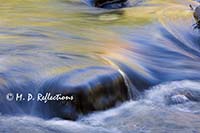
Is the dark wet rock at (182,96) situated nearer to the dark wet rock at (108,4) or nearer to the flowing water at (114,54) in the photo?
the flowing water at (114,54)

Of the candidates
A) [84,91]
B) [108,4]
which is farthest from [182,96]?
[108,4]

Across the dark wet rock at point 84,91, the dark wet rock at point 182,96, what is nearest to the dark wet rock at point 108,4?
the dark wet rock at point 182,96

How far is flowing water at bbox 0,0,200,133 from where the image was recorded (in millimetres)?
5234

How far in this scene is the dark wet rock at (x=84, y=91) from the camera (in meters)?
5.26

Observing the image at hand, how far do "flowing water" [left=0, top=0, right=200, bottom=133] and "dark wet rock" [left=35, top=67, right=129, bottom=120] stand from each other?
8 cm

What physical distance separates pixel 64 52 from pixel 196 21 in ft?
8.91

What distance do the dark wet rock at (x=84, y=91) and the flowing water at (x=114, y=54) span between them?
84 millimetres

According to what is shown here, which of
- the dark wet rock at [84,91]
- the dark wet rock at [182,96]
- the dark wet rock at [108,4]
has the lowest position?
the dark wet rock at [182,96]

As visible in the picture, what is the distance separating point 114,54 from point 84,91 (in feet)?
4.92

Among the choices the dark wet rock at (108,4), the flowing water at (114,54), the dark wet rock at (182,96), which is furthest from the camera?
the dark wet rock at (108,4)

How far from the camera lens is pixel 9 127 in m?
4.88

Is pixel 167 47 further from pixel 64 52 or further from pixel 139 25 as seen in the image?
pixel 64 52

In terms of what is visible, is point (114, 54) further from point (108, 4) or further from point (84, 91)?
point (108, 4)

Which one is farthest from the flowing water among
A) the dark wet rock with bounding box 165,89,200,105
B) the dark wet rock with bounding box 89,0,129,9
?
the dark wet rock with bounding box 89,0,129,9
